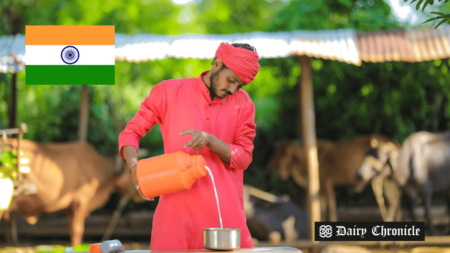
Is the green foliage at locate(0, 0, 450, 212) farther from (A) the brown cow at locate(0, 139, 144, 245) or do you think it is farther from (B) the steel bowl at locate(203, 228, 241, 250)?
(B) the steel bowl at locate(203, 228, 241, 250)

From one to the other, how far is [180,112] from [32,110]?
298 inches

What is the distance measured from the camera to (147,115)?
2.33m

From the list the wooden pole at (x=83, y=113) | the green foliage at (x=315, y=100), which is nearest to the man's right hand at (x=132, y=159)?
the wooden pole at (x=83, y=113)

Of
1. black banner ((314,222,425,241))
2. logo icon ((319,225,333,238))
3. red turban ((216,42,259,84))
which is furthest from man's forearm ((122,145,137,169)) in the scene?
logo icon ((319,225,333,238))

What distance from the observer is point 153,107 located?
234 centimetres

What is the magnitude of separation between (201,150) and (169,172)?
0.25 metres

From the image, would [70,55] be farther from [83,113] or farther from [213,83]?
[83,113]

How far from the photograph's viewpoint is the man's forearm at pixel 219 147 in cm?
211

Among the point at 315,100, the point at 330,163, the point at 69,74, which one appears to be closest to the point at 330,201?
the point at 330,163

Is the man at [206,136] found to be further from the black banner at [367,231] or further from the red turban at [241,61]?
the black banner at [367,231]

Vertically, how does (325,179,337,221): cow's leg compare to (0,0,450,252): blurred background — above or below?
below

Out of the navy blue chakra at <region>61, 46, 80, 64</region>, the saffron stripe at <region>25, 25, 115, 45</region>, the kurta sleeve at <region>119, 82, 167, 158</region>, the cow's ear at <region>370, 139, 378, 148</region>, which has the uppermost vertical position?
the saffron stripe at <region>25, 25, 115, 45</region>

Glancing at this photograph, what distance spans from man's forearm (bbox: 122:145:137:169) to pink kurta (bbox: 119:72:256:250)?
0.02 meters

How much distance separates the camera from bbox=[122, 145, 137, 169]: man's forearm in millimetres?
2193
